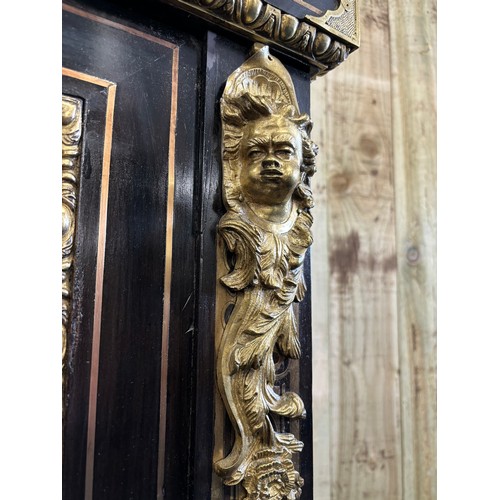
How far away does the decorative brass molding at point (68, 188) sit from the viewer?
0.55 meters

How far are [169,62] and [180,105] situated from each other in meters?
0.05

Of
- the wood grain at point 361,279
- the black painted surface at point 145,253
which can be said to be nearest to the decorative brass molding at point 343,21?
the black painted surface at point 145,253

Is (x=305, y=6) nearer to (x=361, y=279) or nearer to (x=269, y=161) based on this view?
(x=269, y=161)

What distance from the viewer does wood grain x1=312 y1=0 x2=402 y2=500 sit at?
3.80 feet

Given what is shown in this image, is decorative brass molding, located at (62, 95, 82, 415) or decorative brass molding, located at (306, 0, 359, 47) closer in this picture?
decorative brass molding, located at (62, 95, 82, 415)

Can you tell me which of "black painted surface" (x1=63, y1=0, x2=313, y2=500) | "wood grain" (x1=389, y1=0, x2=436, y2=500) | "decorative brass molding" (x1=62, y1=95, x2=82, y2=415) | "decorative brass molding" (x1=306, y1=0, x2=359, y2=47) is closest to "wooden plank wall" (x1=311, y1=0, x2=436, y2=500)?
"wood grain" (x1=389, y1=0, x2=436, y2=500)

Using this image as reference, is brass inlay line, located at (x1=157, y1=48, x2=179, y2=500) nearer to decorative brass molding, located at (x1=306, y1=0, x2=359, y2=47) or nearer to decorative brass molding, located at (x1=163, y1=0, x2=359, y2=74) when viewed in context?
decorative brass molding, located at (x1=163, y1=0, x2=359, y2=74)

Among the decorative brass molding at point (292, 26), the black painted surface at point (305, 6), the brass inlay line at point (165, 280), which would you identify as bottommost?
the brass inlay line at point (165, 280)

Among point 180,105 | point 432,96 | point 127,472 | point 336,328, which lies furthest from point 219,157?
point 432,96

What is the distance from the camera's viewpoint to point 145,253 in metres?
0.61

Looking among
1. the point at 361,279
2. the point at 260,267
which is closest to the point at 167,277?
the point at 260,267

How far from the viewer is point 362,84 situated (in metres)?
1.26

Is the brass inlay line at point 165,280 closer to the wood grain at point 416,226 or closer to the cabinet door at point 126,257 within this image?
the cabinet door at point 126,257

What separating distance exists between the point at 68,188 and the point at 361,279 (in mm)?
786
